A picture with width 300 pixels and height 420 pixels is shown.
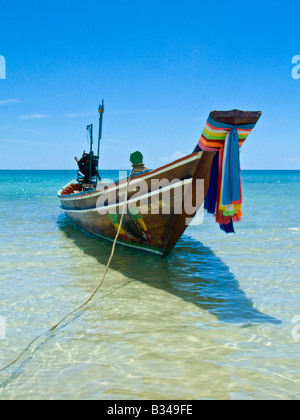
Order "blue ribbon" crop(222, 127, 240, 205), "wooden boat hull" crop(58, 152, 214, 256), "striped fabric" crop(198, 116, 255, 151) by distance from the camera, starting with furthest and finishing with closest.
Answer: "wooden boat hull" crop(58, 152, 214, 256), "blue ribbon" crop(222, 127, 240, 205), "striped fabric" crop(198, 116, 255, 151)

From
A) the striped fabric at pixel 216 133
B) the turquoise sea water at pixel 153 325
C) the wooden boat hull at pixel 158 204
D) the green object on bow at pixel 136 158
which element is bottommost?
the turquoise sea water at pixel 153 325

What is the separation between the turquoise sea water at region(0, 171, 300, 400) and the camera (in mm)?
3246

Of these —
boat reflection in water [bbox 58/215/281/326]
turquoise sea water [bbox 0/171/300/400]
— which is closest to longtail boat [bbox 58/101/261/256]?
boat reflection in water [bbox 58/215/281/326]

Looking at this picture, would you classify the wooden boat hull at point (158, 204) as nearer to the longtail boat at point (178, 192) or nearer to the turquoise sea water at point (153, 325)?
the longtail boat at point (178, 192)

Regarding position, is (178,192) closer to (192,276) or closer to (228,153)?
(228,153)

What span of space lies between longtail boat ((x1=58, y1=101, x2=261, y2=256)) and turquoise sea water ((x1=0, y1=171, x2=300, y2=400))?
0.70 metres

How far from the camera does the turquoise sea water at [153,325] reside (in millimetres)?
3246

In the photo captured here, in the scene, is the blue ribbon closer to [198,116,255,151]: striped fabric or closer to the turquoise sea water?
[198,116,255,151]: striped fabric

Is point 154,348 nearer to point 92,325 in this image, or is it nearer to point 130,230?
point 92,325

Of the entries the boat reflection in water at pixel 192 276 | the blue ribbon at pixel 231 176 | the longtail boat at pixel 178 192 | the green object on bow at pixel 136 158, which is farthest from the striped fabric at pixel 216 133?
the boat reflection in water at pixel 192 276

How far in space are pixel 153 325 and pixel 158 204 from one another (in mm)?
2995

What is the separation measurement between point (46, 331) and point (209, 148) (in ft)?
12.3

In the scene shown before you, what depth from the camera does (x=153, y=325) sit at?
450 cm
